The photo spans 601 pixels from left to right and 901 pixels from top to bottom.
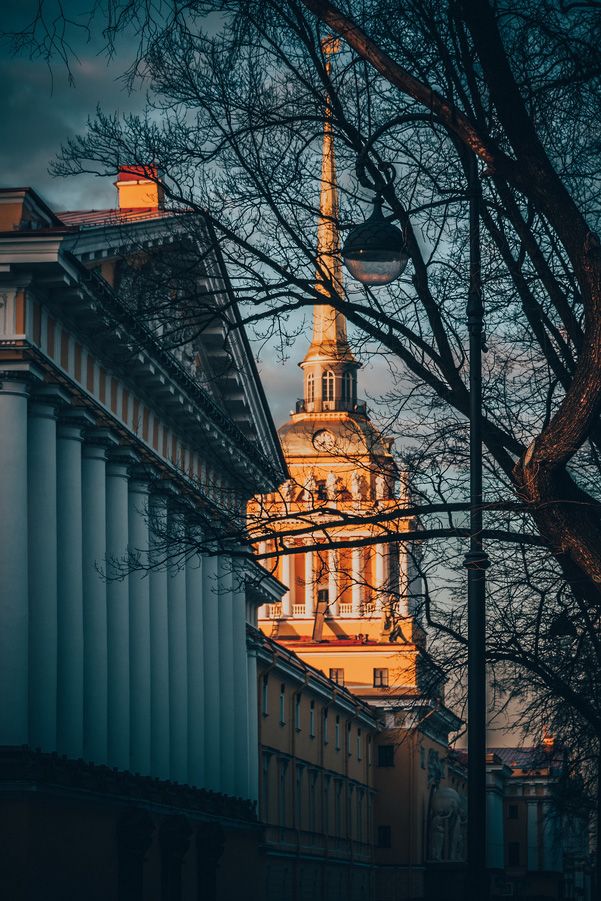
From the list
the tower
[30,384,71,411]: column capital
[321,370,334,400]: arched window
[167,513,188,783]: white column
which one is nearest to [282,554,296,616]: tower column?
the tower

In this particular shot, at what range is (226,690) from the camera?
3556 centimetres

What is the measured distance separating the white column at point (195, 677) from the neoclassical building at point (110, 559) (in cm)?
4

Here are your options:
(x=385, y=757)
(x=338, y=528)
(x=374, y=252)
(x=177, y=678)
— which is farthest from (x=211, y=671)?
(x=385, y=757)

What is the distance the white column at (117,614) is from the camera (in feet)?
83.1

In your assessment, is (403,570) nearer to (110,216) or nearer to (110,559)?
(110,559)

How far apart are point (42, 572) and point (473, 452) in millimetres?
10548

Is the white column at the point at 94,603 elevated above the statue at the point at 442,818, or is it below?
above

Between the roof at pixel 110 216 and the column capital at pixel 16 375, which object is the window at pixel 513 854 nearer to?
the roof at pixel 110 216

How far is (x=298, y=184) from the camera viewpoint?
47.4 ft

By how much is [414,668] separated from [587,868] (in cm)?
12148

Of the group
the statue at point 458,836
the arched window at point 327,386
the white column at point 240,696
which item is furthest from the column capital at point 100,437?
the arched window at point 327,386

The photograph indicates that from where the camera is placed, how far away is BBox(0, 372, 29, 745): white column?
20.0 meters

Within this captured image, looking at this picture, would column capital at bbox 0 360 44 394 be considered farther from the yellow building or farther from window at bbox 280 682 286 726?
window at bbox 280 682 286 726

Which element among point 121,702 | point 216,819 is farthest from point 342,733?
point 121,702
